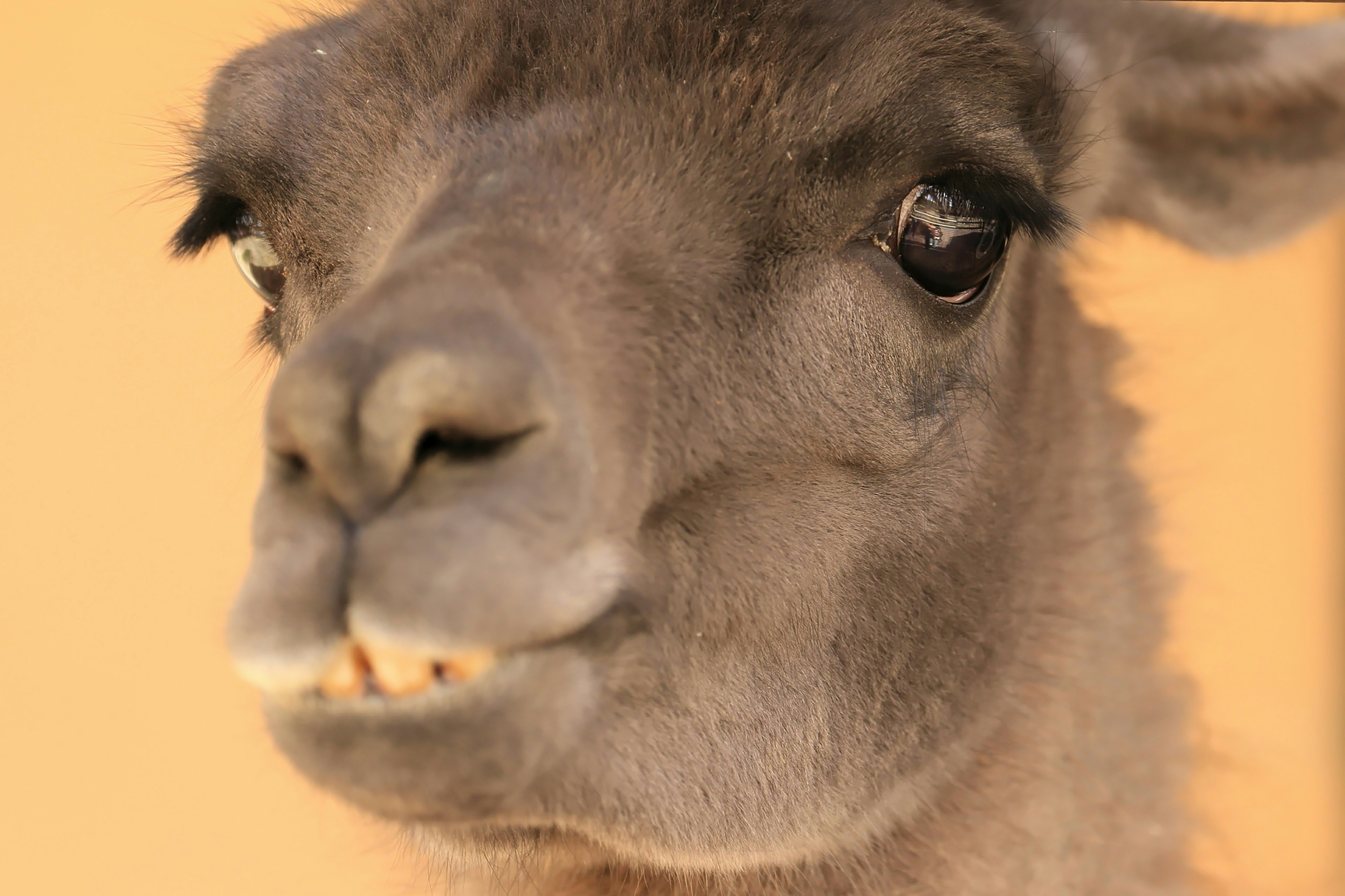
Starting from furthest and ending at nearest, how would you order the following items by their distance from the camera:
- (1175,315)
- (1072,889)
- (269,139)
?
(1175,315) → (1072,889) → (269,139)

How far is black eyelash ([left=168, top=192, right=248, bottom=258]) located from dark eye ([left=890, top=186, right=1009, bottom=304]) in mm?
1161

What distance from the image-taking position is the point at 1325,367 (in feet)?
19.3

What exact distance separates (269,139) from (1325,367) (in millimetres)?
5561

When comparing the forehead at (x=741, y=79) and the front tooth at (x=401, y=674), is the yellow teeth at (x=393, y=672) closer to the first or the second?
the front tooth at (x=401, y=674)

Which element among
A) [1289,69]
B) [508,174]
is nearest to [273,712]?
[508,174]

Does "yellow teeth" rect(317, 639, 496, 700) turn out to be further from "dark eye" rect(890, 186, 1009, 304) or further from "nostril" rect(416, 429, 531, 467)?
"dark eye" rect(890, 186, 1009, 304)

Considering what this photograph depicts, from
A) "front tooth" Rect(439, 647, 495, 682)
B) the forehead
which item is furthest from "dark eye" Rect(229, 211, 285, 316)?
"front tooth" Rect(439, 647, 495, 682)

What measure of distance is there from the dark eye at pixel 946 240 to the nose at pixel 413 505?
0.70m

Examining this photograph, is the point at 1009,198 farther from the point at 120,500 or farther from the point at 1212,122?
the point at 120,500

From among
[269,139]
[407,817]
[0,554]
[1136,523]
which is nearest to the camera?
[407,817]

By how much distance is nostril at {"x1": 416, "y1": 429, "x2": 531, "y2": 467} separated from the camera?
131 centimetres

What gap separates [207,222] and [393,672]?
1.17m

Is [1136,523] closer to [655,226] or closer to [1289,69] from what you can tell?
[1289,69]

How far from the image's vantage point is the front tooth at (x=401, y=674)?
4.31 feet
